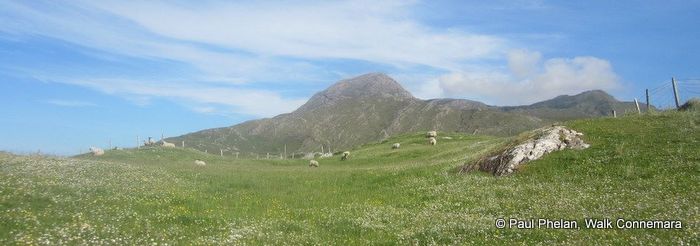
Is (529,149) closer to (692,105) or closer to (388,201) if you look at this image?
(388,201)

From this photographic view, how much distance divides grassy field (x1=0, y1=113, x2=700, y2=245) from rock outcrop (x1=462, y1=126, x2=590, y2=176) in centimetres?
90

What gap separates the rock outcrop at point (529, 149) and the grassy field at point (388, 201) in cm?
90

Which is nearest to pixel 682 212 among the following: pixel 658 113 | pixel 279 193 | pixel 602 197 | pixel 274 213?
pixel 602 197

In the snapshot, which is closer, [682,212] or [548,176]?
[682,212]

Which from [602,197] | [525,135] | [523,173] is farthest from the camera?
[525,135]

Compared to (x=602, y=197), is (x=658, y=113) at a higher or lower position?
higher

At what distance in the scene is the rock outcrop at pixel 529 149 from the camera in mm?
33094

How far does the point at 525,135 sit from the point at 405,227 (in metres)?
21.9

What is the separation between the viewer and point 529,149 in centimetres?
3378

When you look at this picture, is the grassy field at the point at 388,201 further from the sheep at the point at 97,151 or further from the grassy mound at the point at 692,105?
the sheep at the point at 97,151

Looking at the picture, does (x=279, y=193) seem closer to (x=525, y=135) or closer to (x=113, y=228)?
(x=113, y=228)

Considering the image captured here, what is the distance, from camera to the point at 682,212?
17.8 metres

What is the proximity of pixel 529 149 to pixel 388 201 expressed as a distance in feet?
38.5

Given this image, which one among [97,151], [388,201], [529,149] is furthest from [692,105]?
[97,151]
